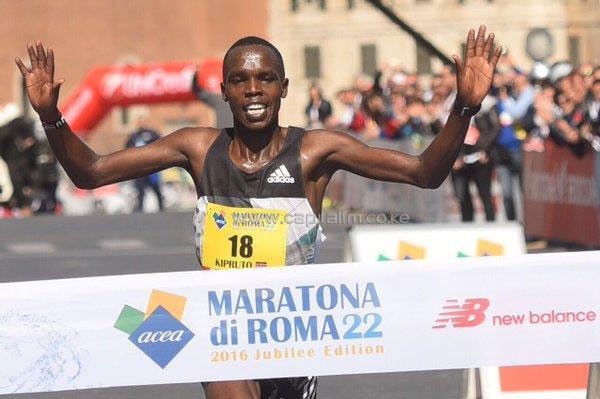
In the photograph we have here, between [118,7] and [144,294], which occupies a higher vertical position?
[144,294]

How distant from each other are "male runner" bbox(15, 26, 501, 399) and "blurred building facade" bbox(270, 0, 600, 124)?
81426mm

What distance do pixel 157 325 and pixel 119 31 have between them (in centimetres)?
7902

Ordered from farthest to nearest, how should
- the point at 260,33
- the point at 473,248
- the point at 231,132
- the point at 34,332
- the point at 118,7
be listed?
the point at 260,33, the point at 118,7, the point at 473,248, the point at 231,132, the point at 34,332

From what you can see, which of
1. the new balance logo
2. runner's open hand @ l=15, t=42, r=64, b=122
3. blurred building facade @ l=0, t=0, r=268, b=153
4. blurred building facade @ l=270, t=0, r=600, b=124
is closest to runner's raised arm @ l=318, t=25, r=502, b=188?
the new balance logo

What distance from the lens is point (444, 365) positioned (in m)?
5.74

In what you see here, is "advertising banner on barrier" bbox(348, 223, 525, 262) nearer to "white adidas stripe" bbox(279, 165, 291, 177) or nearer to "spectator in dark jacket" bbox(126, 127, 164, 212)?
"white adidas stripe" bbox(279, 165, 291, 177)

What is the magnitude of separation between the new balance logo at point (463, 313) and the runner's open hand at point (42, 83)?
1326mm

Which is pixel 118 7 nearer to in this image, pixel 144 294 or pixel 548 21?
pixel 548 21

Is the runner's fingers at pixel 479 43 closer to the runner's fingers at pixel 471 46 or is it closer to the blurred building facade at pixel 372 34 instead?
the runner's fingers at pixel 471 46

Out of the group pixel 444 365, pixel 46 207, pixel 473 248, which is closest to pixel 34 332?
pixel 444 365

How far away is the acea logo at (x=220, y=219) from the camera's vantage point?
6039 millimetres

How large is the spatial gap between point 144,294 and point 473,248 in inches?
162

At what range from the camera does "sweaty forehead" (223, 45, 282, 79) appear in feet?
19.2

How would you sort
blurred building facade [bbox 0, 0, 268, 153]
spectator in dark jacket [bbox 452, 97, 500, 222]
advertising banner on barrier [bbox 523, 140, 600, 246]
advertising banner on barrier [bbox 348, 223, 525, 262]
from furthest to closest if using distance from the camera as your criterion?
1. blurred building facade [bbox 0, 0, 268, 153]
2. spectator in dark jacket [bbox 452, 97, 500, 222]
3. advertising banner on barrier [bbox 523, 140, 600, 246]
4. advertising banner on barrier [bbox 348, 223, 525, 262]
